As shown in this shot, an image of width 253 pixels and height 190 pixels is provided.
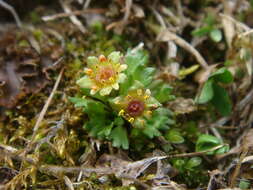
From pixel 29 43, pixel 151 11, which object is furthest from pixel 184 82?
pixel 29 43

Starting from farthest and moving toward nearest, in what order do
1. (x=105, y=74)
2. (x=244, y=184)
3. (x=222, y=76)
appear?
1. (x=222, y=76)
2. (x=105, y=74)
3. (x=244, y=184)

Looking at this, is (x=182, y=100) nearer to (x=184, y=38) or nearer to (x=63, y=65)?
(x=184, y=38)

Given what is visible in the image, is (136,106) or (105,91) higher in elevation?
(105,91)

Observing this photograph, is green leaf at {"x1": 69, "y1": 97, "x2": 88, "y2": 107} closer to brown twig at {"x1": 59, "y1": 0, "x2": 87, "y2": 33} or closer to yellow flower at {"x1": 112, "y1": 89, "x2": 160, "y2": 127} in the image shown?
yellow flower at {"x1": 112, "y1": 89, "x2": 160, "y2": 127}

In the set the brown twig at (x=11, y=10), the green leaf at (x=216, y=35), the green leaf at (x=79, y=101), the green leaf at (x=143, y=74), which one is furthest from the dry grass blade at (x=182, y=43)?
the brown twig at (x=11, y=10)

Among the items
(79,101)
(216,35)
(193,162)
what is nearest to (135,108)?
(79,101)

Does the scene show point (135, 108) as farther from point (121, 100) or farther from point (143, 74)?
point (143, 74)
